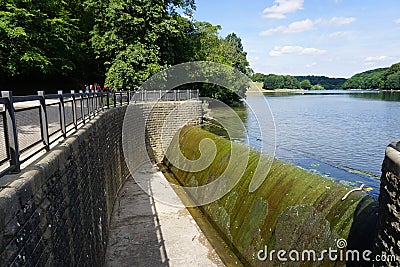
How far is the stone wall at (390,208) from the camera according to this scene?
3709mm

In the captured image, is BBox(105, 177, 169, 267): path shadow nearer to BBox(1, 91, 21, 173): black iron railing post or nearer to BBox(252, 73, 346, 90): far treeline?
BBox(1, 91, 21, 173): black iron railing post

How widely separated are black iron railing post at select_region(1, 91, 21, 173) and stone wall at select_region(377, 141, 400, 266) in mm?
4455

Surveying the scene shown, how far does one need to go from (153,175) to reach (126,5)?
45.0ft

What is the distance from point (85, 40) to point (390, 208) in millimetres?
29213

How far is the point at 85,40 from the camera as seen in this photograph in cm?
2816

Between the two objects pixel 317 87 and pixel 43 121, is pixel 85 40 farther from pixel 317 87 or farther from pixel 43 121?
pixel 317 87

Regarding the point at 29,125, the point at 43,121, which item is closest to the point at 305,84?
the point at 43,121

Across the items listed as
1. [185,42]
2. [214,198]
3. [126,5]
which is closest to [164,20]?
[126,5]

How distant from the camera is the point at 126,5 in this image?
22875 mm

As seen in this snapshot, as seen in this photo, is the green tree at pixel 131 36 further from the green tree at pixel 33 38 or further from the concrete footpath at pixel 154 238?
the concrete footpath at pixel 154 238

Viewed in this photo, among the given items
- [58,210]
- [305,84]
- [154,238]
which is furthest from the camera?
[305,84]

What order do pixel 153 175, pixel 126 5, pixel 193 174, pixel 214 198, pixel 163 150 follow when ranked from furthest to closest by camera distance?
pixel 126 5
pixel 163 150
pixel 153 175
pixel 193 174
pixel 214 198

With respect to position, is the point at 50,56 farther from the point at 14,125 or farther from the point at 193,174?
the point at 14,125

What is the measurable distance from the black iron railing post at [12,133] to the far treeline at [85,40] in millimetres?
18018
